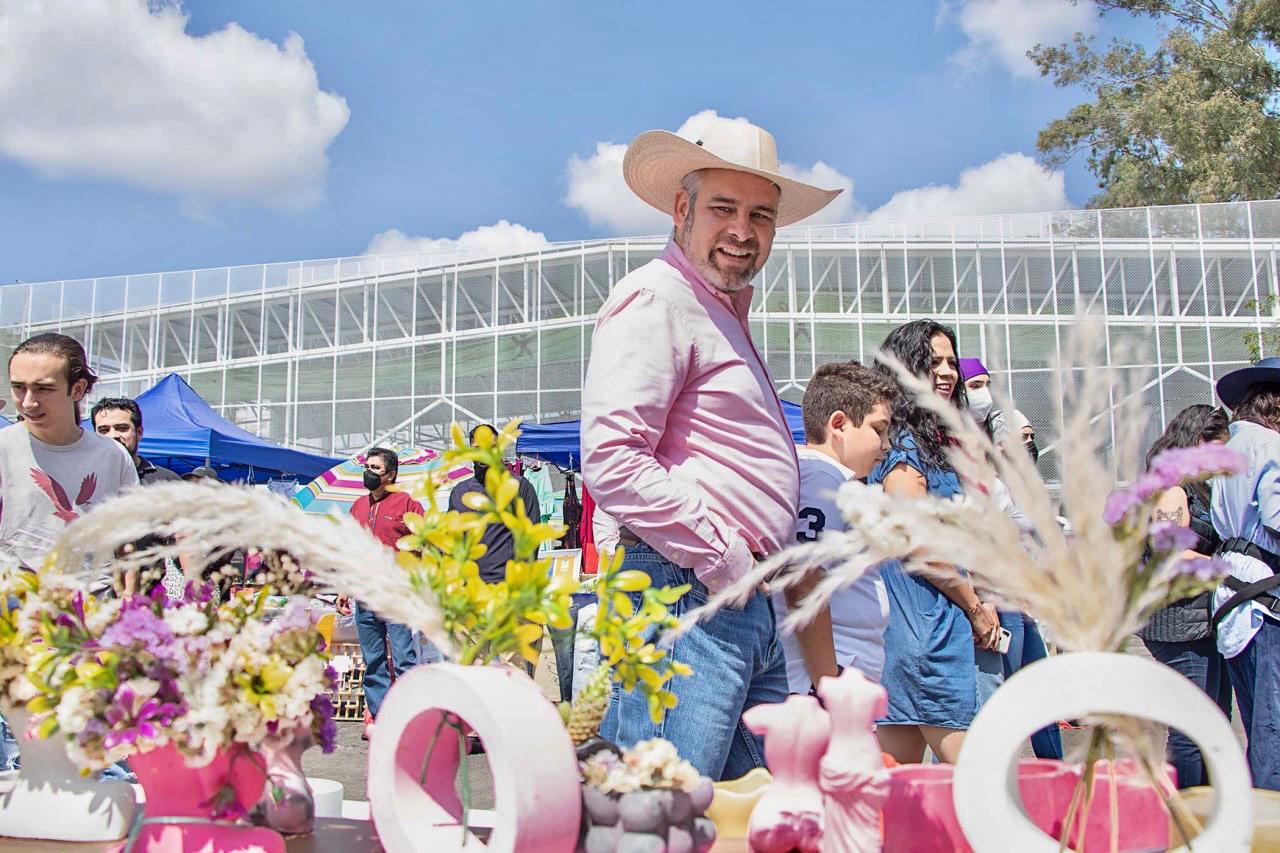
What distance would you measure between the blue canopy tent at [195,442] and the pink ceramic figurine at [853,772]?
8.37 m

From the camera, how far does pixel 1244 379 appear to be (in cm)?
297

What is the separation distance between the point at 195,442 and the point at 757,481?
8.47 meters

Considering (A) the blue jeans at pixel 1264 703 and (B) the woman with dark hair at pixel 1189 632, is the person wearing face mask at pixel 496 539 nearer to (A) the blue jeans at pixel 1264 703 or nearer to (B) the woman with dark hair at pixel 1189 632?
(B) the woman with dark hair at pixel 1189 632

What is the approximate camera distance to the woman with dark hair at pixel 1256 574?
2.66m

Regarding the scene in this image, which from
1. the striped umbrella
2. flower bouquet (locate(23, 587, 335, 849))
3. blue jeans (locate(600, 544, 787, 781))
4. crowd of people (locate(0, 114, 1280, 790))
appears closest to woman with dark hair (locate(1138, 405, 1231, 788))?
crowd of people (locate(0, 114, 1280, 790))

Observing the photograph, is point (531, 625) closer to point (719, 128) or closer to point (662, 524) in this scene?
point (662, 524)

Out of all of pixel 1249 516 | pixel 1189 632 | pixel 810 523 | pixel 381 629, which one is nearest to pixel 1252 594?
pixel 1249 516

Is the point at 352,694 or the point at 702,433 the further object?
the point at 352,694

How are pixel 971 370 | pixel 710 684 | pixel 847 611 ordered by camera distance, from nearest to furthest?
1. pixel 710 684
2. pixel 847 611
3. pixel 971 370

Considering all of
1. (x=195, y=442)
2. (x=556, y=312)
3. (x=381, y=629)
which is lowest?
(x=381, y=629)

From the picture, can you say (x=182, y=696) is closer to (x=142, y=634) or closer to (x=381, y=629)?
(x=142, y=634)

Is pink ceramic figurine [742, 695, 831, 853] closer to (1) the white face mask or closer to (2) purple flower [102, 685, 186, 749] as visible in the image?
(2) purple flower [102, 685, 186, 749]

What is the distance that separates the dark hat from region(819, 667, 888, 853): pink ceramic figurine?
2336mm

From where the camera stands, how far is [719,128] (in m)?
1.84
